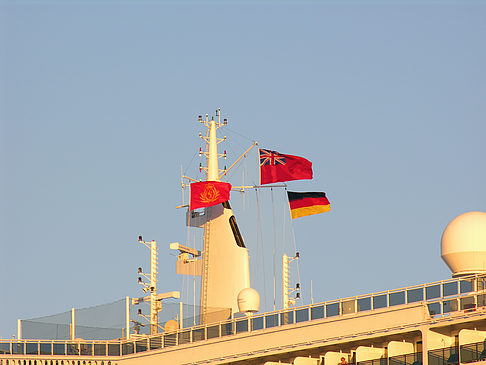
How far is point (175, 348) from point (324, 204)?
11.7 metres

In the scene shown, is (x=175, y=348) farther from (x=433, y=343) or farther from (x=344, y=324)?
(x=433, y=343)

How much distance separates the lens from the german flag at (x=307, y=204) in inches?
2616

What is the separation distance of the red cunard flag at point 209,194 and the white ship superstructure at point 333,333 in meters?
4.48

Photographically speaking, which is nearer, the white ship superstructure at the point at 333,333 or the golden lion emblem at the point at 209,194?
the white ship superstructure at the point at 333,333

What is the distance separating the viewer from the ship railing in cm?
5150

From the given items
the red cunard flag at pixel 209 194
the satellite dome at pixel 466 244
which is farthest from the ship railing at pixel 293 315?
the red cunard flag at pixel 209 194

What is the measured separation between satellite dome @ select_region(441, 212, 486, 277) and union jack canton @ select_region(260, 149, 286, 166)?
14.6 m

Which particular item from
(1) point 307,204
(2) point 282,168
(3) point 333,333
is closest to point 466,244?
(3) point 333,333

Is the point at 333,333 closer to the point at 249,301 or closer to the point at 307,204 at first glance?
the point at 249,301

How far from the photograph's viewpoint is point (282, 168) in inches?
2687

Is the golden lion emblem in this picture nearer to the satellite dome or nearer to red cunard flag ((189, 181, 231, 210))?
red cunard flag ((189, 181, 231, 210))

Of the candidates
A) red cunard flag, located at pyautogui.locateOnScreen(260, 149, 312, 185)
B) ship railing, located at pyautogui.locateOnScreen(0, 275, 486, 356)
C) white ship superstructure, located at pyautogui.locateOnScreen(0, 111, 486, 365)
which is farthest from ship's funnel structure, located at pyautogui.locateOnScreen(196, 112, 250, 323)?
ship railing, located at pyautogui.locateOnScreen(0, 275, 486, 356)

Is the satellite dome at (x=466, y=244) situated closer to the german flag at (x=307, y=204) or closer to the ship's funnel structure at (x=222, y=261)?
the german flag at (x=307, y=204)

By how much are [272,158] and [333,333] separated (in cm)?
1604
